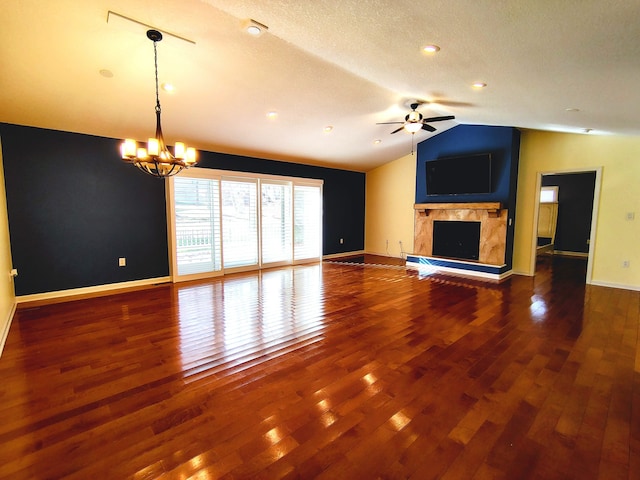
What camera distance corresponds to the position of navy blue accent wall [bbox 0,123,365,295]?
13.8 feet

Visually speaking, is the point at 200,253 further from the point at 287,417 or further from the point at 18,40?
the point at 287,417

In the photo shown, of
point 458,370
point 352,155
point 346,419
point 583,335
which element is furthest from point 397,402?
point 352,155

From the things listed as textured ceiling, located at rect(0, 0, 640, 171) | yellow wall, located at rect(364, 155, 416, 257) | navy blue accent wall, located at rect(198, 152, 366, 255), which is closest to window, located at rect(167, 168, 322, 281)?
navy blue accent wall, located at rect(198, 152, 366, 255)

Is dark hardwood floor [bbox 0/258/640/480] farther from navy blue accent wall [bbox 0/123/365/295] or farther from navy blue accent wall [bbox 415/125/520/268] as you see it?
navy blue accent wall [bbox 415/125/520/268]

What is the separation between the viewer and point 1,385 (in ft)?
7.59

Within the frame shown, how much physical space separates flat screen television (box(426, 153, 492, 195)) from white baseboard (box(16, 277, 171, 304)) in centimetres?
587

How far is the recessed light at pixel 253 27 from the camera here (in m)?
2.50

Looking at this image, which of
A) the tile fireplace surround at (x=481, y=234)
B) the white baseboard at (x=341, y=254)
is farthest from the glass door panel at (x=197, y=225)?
the tile fireplace surround at (x=481, y=234)

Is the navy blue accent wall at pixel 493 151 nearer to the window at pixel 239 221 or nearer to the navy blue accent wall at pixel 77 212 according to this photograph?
the window at pixel 239 221

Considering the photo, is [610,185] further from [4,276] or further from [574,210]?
[4,276]

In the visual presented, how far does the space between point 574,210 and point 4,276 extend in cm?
1172

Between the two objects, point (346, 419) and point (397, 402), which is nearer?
point (346, 419)

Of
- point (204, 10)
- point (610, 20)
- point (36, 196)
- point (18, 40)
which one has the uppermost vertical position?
point (204, 10)

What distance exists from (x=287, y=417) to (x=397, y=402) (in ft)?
A: 2.56
